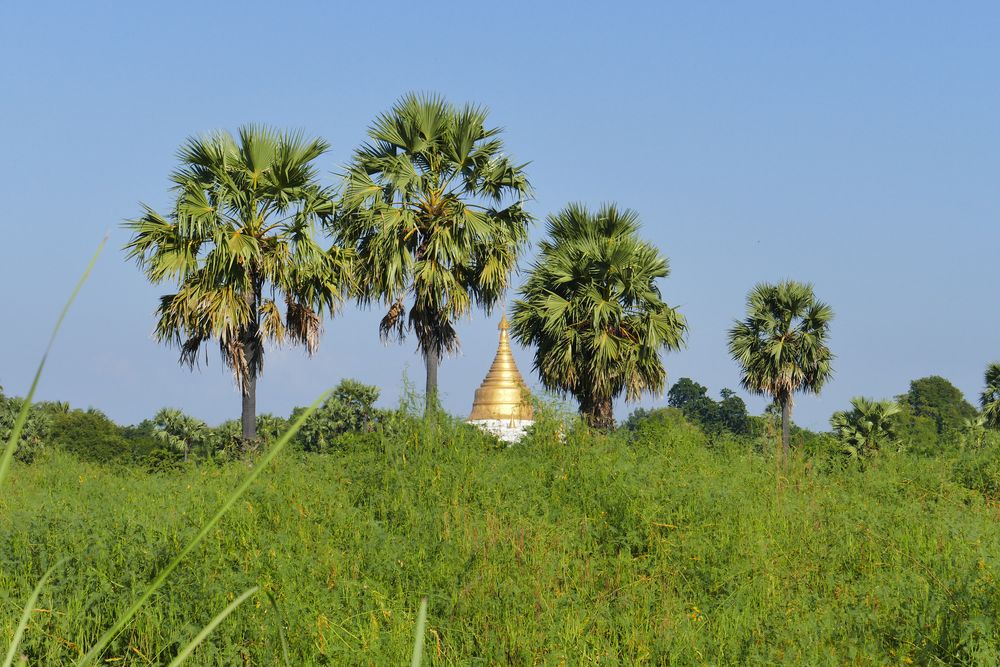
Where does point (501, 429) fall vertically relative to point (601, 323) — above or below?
below

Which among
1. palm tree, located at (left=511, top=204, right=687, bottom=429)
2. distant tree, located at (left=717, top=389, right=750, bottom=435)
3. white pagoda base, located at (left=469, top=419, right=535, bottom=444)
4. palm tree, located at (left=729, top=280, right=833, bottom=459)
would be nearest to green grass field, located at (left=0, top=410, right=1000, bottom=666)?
white pagoda base, located at (left=469, top=419, right=535, bottom=444)

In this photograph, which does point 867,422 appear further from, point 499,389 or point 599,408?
point 499,389

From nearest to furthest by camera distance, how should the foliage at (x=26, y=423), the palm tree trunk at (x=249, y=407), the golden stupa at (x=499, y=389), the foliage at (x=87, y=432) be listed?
the palm tree trunk at (x=249, y=407) → the foliage at (x=26, y=423) → the golden stupa at (x=499, y=389) → the foliage at (x=87, y=432)

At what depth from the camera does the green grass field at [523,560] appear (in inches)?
301

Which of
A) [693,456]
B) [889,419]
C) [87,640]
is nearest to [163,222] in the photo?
[693,456]

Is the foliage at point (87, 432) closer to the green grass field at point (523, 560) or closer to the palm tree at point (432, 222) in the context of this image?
the palm tree at point (432, 222)

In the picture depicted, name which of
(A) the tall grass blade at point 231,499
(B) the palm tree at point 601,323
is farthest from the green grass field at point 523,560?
(B) the palm tree at point 601,323

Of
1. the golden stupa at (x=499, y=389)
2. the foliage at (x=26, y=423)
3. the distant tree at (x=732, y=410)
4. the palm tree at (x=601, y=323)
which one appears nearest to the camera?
the palm tree at (x=601, y=323)

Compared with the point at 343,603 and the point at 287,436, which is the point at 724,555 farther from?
the point at 287,436

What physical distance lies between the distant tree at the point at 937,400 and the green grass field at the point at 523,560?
9062 centimetres

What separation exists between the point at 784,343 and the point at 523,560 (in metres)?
29.2

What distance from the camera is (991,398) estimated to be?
40.7 m

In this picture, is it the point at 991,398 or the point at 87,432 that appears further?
the point at 87,432

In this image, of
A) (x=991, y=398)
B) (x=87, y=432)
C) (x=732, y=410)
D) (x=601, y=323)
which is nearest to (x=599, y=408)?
(x=601, y=323)
